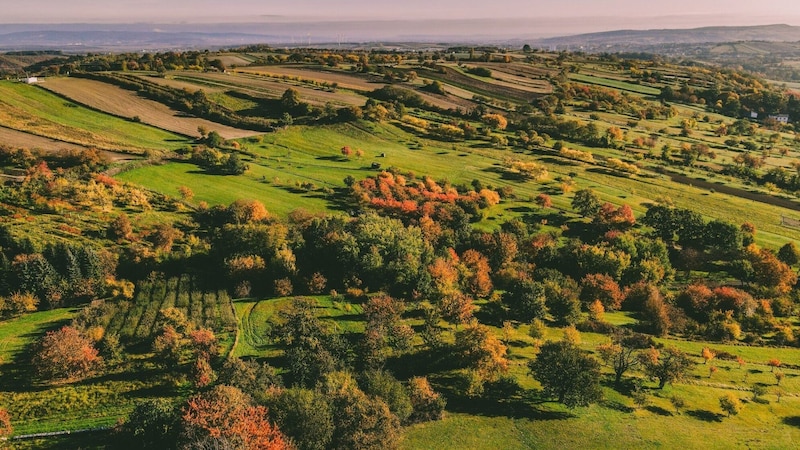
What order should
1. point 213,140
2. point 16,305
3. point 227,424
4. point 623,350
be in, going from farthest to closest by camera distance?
point 213,140, point 16,305, point 623,350, point 227,424

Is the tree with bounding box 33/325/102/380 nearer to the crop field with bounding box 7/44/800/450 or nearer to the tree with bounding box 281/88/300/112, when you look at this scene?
the crop field with bounding box 7/44/800/450

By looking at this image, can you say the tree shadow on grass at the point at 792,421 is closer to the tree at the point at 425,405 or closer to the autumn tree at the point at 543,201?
the tree at the point at 425,405

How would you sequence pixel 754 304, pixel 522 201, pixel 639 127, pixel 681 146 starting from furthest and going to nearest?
pixel 639 127, pixel 681 146, pixel 522 201, pixel 754 304

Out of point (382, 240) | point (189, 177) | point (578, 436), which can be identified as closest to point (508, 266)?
point (382, 240)

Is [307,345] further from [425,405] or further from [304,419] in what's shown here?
[425,405]

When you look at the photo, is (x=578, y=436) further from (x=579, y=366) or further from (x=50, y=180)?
(x=50, y=180)

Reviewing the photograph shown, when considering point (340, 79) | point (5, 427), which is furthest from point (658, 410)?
point (340, 79)
